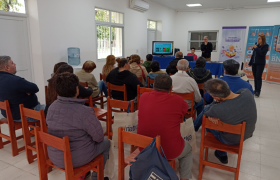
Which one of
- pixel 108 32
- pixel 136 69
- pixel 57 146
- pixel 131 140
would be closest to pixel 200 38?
pixel 108 32

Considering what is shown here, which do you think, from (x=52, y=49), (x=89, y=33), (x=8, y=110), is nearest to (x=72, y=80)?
(x=8, y=110)

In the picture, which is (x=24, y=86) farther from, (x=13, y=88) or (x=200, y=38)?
(x=200, y=38)

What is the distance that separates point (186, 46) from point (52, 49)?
22.9 ft

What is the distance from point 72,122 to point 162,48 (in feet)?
22.5

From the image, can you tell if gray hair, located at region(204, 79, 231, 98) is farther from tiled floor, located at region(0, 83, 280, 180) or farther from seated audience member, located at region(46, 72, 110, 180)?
seated audience member, located at region(46, 72, 110, 180)

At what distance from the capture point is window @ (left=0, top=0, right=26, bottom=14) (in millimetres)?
3646

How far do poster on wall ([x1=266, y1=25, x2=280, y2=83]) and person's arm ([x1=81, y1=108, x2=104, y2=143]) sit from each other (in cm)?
751

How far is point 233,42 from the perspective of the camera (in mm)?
8242

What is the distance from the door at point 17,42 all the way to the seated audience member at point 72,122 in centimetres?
296

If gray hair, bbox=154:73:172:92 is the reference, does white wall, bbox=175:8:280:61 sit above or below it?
above

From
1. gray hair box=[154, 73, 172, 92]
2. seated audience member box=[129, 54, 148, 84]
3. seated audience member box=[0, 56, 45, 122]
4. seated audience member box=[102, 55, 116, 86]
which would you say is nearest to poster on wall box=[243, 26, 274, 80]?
seated audience member box=[129, 54, 148, 84]

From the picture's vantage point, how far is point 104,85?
4031 millimetres

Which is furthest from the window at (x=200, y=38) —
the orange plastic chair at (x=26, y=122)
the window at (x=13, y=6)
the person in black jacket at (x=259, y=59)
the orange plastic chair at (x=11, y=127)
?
the orange plastic chair at (x=26, y=122)

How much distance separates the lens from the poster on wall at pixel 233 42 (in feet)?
26.4
